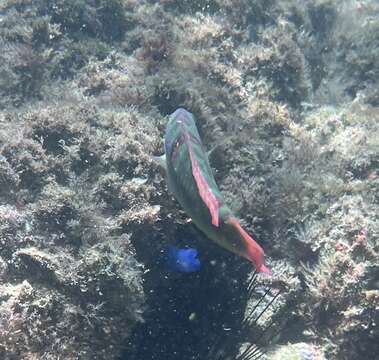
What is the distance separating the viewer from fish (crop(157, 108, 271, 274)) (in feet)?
8.11

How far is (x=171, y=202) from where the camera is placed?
4039mm

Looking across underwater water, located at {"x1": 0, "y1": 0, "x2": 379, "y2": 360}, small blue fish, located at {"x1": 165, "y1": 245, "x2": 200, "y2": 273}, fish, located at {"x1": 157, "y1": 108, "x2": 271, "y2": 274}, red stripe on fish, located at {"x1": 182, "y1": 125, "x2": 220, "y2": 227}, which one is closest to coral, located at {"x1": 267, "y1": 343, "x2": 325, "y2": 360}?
underwater water, located at {"x1": 0, "y1": 0, "x2": 379, "y2": 360}

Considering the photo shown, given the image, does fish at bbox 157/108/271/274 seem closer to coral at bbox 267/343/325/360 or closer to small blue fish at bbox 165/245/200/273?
small blue fish at bbox 165/245/200/273

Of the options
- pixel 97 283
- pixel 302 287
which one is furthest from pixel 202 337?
pixel 302 287

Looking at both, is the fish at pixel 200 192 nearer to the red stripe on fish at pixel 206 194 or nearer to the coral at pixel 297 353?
the red stripe on fish at pixel 206 194

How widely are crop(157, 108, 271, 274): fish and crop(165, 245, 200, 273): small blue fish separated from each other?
0.62 meters

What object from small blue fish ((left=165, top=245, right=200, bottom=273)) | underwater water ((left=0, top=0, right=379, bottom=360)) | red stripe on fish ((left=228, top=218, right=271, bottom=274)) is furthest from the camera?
small blue fish ((left=165, top=245, right=200, bottom=273))

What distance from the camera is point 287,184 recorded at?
4578mm

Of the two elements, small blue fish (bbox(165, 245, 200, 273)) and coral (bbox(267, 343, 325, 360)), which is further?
coral (bbox(267, 343, 325, 360))

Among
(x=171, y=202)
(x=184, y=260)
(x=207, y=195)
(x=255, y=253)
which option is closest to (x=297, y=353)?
(x=184, y=260)

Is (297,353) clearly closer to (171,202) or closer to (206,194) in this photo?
(171,202)

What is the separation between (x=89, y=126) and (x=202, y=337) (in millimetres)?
2456

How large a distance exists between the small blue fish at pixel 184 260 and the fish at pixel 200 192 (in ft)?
2.05

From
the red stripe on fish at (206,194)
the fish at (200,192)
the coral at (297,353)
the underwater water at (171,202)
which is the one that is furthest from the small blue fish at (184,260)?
the coral at (297,353)
